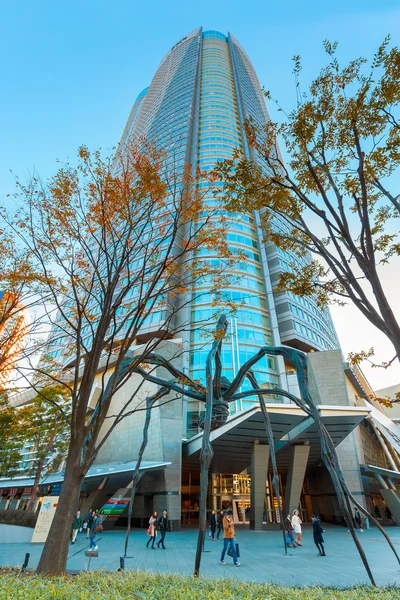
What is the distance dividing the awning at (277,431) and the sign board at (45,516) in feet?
31.7

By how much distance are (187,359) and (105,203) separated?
2712 cm

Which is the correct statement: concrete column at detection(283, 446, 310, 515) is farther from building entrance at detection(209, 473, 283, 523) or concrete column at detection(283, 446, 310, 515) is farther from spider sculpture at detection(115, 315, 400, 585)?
spider sculpture at detection(115, 315, 400, 585)

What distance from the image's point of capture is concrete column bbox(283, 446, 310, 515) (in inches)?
872

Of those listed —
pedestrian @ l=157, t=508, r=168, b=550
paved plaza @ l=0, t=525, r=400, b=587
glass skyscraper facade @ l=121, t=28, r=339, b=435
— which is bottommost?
paved plaza @ l=0, t=525, r=400, b=587

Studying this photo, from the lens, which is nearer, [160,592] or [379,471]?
[160,592]

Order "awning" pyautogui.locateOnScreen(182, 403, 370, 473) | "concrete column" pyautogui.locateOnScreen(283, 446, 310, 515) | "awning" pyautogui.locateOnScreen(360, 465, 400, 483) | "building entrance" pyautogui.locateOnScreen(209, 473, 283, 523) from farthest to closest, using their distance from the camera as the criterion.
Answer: "building entrance" pyautogui.locateOnScreen(209, 473, 283, 523) → "awning" pyautogui.locateOnScreen(360, 465, 400, 483) → "concrete column" pyautogui.locateOnScreen(283, 446, 310, 515) → "awning" pyautogui.locateOnScreen(182, 403, 370, 473)

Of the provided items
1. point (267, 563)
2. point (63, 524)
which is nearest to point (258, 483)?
point (267, 563)

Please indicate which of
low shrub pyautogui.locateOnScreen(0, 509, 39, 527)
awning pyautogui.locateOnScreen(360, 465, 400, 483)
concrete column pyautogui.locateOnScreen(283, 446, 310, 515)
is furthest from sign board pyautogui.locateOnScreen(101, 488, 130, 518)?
awning pyautogui.locateOnScreen(360, 465, 400, 483)

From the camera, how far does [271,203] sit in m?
7.40

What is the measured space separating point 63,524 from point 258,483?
18.2 metres

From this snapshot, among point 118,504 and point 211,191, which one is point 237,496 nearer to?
point 118,504

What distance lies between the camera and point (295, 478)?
876 inches

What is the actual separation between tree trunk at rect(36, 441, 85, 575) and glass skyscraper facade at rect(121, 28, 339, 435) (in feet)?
11.1

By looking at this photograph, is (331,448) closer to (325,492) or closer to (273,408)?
(273,408)
